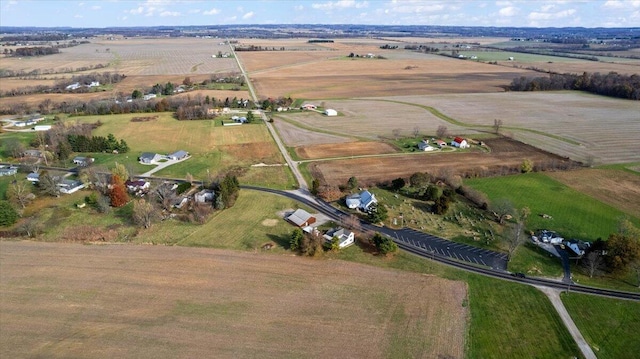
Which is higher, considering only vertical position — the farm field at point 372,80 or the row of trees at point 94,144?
the farm field at point 372,80

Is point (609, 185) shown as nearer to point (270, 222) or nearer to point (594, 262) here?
point (594, 262)

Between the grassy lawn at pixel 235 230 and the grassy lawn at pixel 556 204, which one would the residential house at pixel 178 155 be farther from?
the grassy lawn at pixel 556 204

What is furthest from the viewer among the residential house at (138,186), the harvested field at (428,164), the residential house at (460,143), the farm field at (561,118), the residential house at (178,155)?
the residential house at (460,143)

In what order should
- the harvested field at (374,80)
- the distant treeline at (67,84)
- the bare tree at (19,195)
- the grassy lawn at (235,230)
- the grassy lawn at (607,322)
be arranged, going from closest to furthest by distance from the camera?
1. the grassy lawn at (607,322)
2. the grassy lawn at (235,230)
3. the bare tree at (19,195)
4. the distant treeline at (67,84)
5. the harvested field at (374,80)

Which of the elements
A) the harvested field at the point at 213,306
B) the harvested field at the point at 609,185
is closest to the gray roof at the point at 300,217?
the harvested field at the point at 213,306

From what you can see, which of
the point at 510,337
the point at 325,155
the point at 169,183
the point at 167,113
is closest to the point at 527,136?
the point at 325,155

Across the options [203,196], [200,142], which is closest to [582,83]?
[200,142]

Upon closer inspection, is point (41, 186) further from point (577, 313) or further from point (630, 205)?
point (630, 205)

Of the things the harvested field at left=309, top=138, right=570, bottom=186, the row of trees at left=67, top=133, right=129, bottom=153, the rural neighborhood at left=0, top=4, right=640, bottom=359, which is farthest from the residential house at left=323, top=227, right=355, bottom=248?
the row of trees at left=67, top=133, right=129, bottom=153
